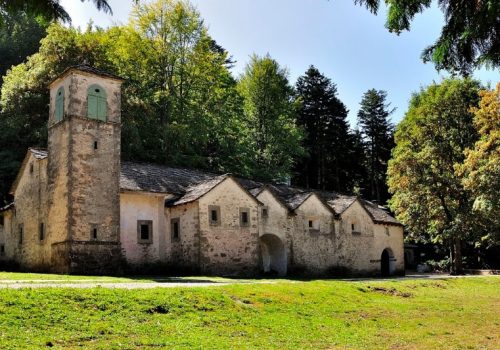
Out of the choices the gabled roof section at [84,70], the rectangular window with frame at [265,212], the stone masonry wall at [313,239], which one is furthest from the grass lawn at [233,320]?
the gabled roof section at [84,70]

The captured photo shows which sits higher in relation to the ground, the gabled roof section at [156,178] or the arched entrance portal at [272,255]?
the gabled roof section at [156,178]

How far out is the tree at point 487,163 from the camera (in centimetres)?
3391

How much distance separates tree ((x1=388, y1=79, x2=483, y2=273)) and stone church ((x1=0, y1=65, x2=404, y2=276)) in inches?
315

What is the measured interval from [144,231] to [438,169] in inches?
917

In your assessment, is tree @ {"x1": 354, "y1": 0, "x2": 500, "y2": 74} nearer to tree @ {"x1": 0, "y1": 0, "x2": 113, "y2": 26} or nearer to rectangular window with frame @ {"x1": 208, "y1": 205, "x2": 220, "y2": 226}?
tree @ {"x1": 0, "y1": 0, "x2": 113, "y2": 26}

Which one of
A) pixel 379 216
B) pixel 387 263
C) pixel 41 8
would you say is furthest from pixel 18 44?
pixel 41 8

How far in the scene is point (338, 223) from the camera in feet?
128

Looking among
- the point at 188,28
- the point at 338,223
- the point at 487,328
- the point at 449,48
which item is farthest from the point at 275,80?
the point at 449,48

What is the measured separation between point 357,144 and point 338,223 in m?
32.1

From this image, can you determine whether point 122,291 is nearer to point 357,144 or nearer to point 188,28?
point 188,28

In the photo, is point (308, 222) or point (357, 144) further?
point (357, 144)

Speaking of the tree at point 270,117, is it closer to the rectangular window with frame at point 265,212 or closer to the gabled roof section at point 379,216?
the gabled roof section at point 379,216

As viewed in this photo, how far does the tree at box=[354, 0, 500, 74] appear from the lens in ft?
19.9

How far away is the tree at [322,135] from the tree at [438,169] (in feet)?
65.1
